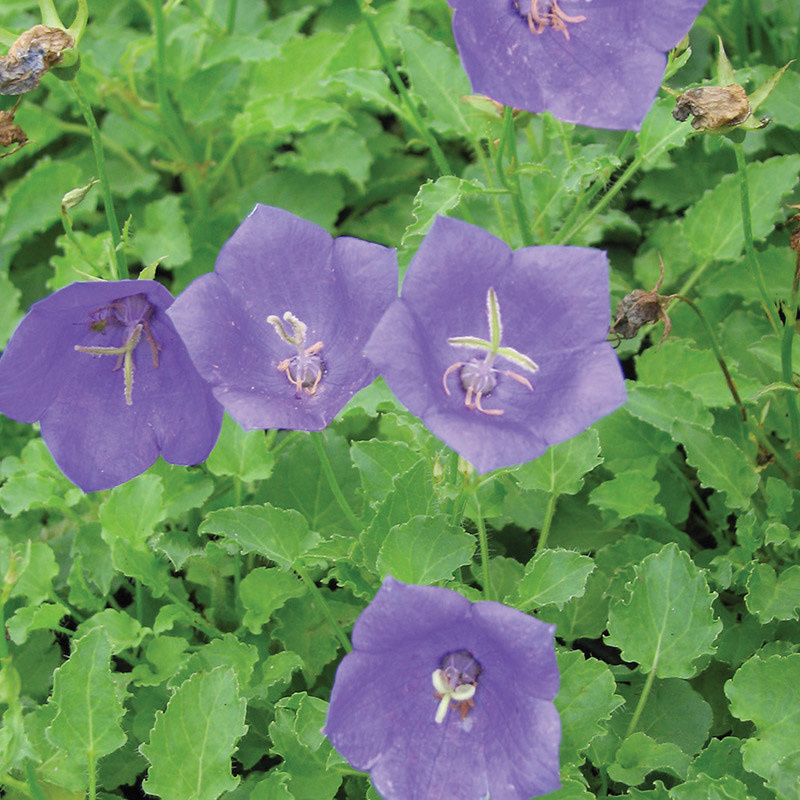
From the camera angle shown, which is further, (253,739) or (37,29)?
(253,739)

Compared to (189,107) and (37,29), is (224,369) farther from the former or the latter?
(189,107)

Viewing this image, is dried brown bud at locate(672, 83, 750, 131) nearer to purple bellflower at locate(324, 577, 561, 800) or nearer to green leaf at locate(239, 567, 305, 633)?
purple bellflower at locate(324, 577, 561, 800)

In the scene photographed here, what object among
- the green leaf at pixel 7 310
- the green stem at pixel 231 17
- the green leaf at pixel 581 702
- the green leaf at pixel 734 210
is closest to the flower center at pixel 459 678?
the green leaf at pixel 581 702

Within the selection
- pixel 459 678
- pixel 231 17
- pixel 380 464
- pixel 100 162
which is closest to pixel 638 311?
pixel 380 464

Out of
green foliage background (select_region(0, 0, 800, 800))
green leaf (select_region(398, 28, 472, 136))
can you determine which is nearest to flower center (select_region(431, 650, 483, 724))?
green foliage background (select_region(0, 0, 800, 800))

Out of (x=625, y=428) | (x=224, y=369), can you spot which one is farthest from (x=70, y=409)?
(x=625, y=428)

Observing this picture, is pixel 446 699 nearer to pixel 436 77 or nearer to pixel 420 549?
pixel 420 549
